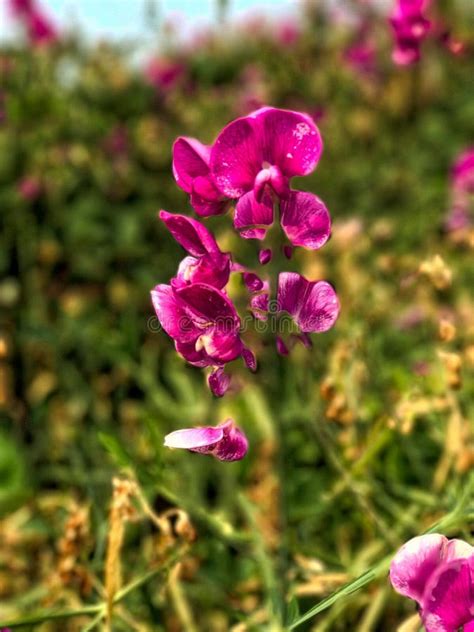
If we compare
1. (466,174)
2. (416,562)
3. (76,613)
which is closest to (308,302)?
(416,562)

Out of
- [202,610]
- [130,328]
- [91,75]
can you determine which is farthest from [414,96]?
[202,610]

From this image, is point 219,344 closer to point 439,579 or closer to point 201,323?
point 201,323

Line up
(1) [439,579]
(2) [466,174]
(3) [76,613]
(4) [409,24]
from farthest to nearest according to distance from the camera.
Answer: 1. (2) [466,174]
2. (4) [409,24]
3. (3) [76,613]
4. (1) [439,579]

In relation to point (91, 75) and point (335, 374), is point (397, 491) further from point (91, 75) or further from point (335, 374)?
point (91, 75)

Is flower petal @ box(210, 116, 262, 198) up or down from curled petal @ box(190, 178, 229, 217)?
up

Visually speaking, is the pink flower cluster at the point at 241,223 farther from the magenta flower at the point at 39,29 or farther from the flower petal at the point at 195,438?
the magenta flower at the point at 39,29

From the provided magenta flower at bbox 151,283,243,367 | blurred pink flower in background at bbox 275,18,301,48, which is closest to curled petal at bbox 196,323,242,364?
magenta flower at bbox 151,283,243,367

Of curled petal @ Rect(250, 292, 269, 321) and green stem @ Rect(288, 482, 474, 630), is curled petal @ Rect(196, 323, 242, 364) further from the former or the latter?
green stem @ Rect(288, 482, 474, 630)
